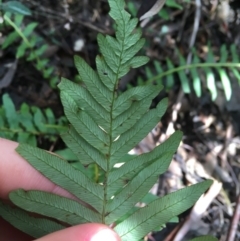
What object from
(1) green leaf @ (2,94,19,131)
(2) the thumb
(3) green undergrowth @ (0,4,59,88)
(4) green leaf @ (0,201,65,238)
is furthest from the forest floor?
(2) the thumb

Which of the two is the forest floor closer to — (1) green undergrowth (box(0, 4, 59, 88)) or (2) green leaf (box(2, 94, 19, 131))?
(1) green undergrowth (box(0, 4, 59, 88))

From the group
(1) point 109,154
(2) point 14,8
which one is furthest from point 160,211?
(2) point 14,8

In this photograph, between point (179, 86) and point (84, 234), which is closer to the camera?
point (84, 234)

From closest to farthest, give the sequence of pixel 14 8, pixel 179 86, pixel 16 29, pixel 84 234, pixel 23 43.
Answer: pixel 84 234 → pixel 14 8 → pixel 16 29 → pixel 23 43 → pixel 179 86

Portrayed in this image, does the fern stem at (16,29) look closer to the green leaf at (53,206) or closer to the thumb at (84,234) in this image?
the green leaf at (53,206)

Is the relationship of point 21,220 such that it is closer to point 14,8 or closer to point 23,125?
point 23,125

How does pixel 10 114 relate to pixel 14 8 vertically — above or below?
below

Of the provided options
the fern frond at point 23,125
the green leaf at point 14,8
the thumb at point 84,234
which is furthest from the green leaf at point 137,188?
the green leaf at point 14,8

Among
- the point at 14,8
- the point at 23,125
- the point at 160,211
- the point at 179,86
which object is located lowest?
the point at 179,86

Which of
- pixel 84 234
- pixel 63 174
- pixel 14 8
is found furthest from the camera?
pixel 14 8
